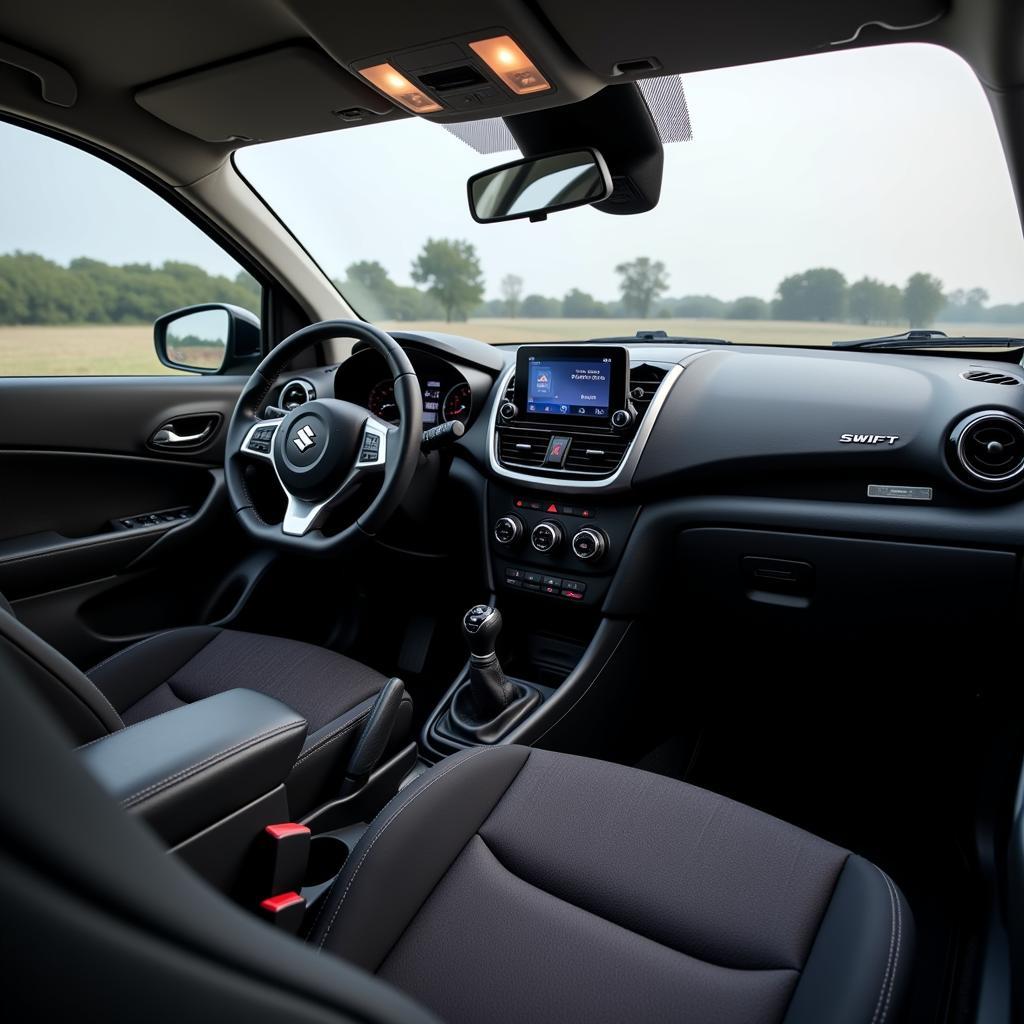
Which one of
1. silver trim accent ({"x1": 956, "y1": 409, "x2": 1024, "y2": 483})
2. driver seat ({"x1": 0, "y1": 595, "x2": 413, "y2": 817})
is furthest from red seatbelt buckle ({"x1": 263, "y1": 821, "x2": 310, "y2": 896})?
silver trim accent ({"x1": 956, "y1": 409, "x2": 1024, "y2": 483})

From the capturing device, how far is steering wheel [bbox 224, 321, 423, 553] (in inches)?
79.3

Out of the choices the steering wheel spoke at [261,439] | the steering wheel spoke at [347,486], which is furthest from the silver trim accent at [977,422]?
the steering wheel spoke at [261,439]

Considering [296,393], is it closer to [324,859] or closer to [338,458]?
[338,458]

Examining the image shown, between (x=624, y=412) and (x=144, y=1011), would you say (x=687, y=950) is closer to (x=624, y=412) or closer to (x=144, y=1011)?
(x=144, y=1011)

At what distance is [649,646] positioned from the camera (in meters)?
2.39

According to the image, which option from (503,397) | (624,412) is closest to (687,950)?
(624,412)

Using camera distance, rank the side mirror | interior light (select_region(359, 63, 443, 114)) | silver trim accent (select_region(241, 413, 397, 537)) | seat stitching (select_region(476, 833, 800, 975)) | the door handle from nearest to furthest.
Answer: seat stitching (select_region(476, 833, 800, 975)), interior light (select_region(359, 63, 443, 114)), silver trim accent (select_region(241, 413, 397, 537)), the door handle, the side mirror

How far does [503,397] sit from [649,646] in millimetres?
881

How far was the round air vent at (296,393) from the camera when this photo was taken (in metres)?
2.58

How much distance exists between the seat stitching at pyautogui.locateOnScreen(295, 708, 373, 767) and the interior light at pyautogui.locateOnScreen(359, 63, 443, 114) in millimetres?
1499

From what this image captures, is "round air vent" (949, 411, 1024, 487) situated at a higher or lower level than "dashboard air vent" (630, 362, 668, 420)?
lower

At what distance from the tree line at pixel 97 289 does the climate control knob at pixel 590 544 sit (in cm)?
166

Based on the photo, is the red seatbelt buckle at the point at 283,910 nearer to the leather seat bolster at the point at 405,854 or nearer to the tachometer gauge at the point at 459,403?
the leather seat bolster at the point at 405,854

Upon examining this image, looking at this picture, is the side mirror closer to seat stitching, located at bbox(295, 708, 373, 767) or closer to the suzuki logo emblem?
the suzuki logo emblem
